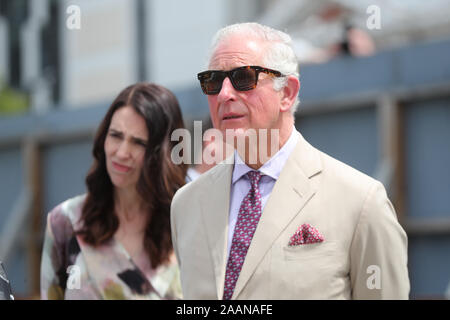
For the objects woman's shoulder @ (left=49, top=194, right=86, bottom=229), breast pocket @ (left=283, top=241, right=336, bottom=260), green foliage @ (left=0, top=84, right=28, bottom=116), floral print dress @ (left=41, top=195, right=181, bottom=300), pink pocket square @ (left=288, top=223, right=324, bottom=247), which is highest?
pink pocket square @ (left=288, top=223, right=324, bottom=247)

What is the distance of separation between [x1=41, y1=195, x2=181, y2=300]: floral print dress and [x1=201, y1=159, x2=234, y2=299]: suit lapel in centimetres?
104

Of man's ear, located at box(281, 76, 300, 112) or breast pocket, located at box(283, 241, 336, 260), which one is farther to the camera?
man's ear, located at box(281, 76, 300, 112)

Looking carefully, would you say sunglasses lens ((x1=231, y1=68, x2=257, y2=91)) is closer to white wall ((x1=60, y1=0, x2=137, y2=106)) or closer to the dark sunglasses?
the dark sunglasses

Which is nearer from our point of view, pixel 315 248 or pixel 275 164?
pixel 315 248

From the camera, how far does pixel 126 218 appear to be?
407 centimetres

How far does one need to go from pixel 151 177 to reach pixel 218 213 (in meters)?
1.10

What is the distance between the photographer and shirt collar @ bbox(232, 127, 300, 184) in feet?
9.49

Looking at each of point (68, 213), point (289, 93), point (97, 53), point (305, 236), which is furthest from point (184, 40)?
point (305, 236)

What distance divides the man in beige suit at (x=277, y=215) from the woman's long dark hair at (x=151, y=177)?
0.99 m

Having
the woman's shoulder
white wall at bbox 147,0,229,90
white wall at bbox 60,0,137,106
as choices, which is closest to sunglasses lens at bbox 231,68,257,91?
the woman's shoulder

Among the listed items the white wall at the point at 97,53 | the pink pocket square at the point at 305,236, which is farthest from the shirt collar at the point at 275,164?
the white wall at the point at 97,53

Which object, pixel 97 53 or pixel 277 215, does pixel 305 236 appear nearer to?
pixel 277 215

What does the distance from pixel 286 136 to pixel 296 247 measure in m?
0.44
